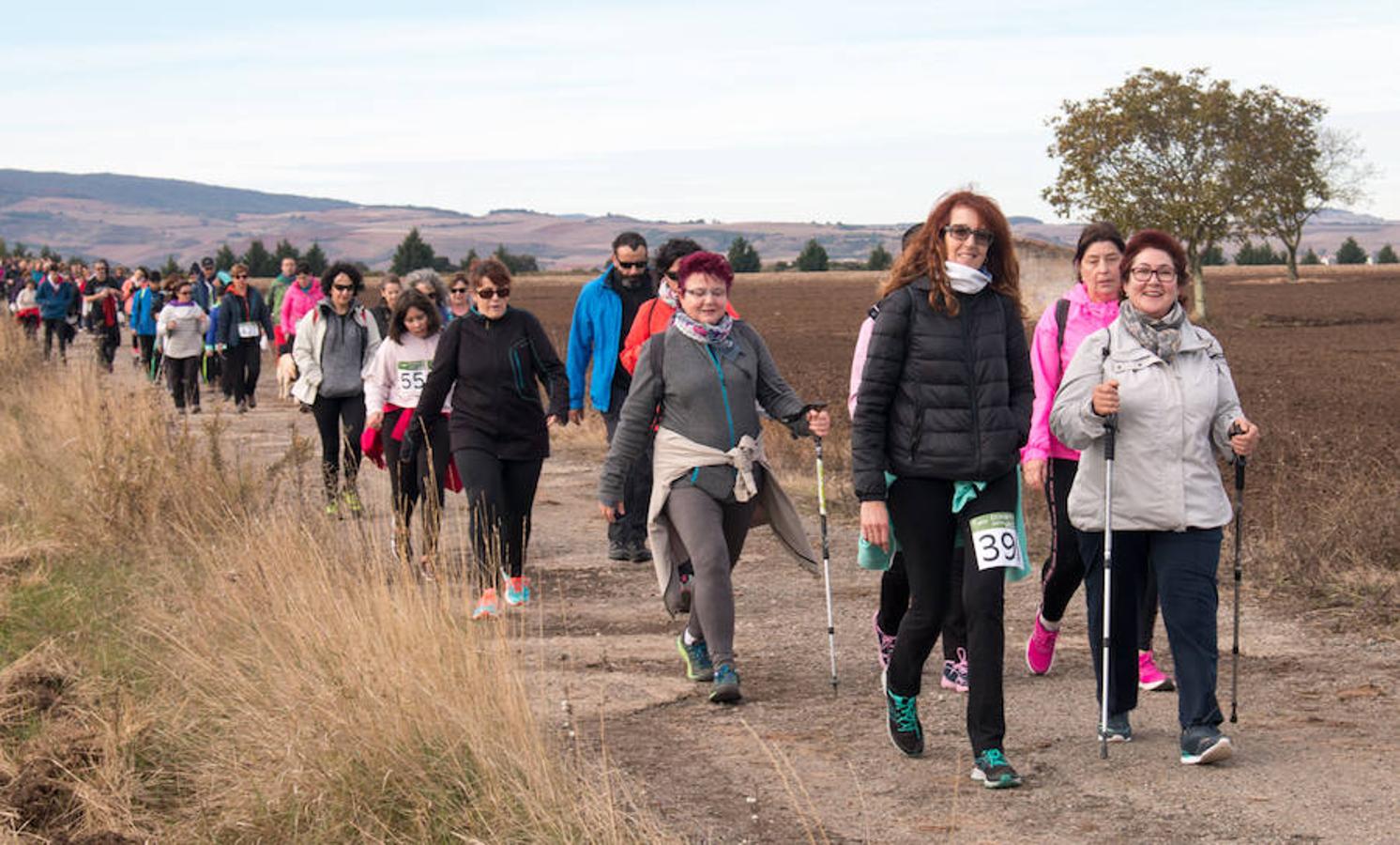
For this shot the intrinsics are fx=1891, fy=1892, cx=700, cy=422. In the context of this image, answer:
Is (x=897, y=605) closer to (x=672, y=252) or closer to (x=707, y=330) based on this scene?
(x=707, y=330)

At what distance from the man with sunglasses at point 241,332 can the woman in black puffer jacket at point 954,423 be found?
53.4 feet

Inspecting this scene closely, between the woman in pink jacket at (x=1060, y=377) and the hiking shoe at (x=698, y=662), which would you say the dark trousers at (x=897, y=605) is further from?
the hiking shoe at (x=698, y=662)

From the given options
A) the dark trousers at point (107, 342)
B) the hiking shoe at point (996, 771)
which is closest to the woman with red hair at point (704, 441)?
the hiking shoe at point (996, 771)

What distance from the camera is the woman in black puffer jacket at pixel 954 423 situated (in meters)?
6.42

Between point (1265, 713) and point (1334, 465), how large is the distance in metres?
8.22

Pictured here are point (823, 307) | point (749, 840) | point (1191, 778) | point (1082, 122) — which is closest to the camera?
point (749, 840)

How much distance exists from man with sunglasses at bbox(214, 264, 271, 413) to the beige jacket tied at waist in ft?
47.6

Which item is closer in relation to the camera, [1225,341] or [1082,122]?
[1225,341]

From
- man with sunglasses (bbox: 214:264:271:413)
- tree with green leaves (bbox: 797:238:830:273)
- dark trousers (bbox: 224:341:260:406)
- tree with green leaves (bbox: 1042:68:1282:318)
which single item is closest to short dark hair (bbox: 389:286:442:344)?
man with sunglasses (bbox: 214:264:271:413)

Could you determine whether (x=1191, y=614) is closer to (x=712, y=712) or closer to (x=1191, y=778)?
(x=1191, y=778)

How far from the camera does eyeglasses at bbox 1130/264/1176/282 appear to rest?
6.56 m

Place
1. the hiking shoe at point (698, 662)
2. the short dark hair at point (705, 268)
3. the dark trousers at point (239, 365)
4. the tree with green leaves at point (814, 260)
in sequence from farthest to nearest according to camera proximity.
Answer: the tree with green leaves at point (814, 260)
the dark trousers at point (239, 365)
the hiking shoe at point (698, 662)
the short dark hair at point (705, 268)

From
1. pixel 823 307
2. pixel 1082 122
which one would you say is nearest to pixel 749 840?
pixel 1082 122

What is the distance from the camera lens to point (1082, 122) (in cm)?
5756
